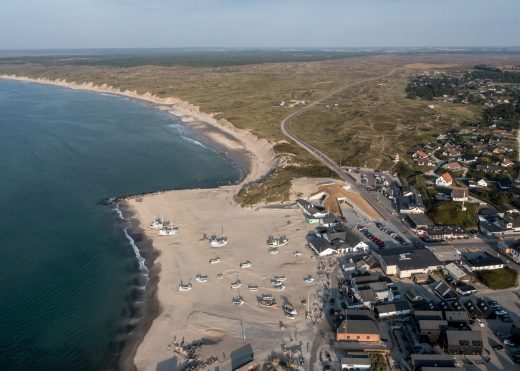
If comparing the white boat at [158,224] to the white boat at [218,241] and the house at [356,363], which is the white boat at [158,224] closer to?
the white boat at [218,241]

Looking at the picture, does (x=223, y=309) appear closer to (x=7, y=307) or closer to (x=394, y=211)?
(x=7, y=307)

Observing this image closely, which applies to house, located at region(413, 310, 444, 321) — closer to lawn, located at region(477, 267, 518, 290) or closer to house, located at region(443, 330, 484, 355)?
house, located at region(443, 330, 484, 355)

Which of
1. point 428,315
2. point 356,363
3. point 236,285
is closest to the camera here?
point 356,363

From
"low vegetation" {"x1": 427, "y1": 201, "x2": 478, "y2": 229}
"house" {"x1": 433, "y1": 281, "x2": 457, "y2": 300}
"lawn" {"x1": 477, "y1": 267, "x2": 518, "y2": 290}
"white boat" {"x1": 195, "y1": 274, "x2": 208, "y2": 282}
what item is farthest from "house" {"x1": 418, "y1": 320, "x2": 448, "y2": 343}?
"low vegetation" {"x1": 427, "y1": 201, "x2": 478, "y2": 229}

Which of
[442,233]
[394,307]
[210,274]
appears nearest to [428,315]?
[394,307]

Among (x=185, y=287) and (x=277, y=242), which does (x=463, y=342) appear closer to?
(x=277, y=242)

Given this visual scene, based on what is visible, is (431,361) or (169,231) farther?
(169,231)
